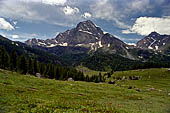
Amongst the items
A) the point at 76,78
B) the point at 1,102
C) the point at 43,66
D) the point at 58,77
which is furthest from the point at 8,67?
the point at 1,102

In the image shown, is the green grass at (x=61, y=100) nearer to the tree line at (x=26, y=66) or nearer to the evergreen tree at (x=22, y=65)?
the tree line at (x=26, y=66)

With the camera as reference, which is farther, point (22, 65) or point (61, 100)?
point (22, 65)

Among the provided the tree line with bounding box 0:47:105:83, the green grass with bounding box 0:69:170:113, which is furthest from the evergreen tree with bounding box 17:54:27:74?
the green grass with bounding box 0:69:170:113

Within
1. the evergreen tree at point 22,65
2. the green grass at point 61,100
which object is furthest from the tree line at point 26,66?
the green grass at point 61,100

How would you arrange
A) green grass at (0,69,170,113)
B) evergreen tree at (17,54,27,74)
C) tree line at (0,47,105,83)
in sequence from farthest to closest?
evergreen tree at (17,54,27,74), tree line at (0,47,105,83), green grass at (0,69,170,113)

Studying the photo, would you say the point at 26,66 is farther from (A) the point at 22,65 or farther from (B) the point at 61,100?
(B) the point at 61,100

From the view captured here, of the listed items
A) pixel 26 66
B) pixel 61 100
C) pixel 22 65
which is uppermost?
pixel 22 65

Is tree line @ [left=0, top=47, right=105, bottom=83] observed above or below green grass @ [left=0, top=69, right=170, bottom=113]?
above

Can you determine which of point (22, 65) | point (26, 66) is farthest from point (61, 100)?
point (26, 66)

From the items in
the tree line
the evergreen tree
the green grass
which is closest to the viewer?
the green grass

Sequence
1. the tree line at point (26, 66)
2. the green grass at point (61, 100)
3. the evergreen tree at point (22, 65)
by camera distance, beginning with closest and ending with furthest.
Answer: the green grass at point (61, 100) → the tree line at point (26, 66) → the evergreen tree at point (22, 65)

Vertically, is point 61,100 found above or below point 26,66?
below

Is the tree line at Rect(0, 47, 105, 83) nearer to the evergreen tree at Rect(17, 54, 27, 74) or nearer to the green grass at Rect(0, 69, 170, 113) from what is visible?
the evergreen tree at Rect(17, 54, 27, 74)

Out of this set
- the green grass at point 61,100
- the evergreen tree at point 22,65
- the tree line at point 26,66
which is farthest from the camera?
the evergreen tree at point 22,65
